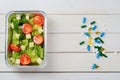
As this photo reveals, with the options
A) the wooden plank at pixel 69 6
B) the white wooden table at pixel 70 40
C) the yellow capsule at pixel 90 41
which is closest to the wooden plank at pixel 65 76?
the white wooden table at pixel 70 40

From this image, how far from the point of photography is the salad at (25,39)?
83cm

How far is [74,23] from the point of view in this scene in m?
0.90

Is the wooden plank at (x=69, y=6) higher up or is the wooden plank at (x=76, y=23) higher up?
the wooden plank at (x=69, y=6)

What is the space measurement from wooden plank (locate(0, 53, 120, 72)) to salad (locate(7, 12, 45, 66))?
0.07 metres

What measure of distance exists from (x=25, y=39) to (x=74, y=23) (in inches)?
7.4

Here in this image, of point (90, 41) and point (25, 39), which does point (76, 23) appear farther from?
point (25, 39)

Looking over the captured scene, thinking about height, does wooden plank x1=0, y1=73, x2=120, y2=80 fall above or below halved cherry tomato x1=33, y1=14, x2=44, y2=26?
below

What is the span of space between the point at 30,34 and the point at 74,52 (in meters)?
0.17

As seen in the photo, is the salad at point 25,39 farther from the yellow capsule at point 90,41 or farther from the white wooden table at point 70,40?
the yellow capsule at point 90,41

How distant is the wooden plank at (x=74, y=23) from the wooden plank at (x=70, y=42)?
0.02 m

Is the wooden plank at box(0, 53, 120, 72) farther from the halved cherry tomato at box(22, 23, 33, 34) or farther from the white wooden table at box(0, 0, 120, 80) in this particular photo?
the halved cherry tomato at box(22, 23, 33, 34)

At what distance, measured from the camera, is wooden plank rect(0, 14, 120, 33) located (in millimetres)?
895

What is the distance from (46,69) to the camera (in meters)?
0.88

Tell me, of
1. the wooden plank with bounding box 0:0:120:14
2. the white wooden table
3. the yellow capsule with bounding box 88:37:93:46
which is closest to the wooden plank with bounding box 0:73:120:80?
the white wooden table
